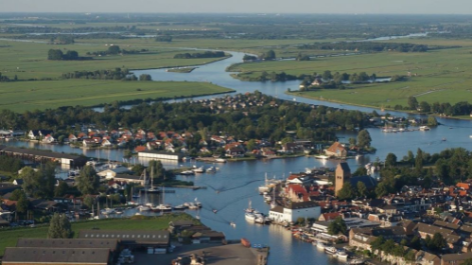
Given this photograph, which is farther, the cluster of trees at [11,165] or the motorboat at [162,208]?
the cluster of trees at [11,165]

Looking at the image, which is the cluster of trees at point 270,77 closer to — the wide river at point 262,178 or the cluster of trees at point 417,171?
the wide river at point 262,178

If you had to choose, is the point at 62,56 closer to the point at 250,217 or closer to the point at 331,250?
the point at 250,217

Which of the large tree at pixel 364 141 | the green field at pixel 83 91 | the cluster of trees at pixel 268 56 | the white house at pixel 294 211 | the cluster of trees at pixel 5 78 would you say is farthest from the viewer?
the cluster of trees at pixel 268 56

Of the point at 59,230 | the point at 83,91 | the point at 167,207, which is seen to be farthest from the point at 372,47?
the point at 59,230

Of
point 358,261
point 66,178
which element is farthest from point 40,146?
point 358,261

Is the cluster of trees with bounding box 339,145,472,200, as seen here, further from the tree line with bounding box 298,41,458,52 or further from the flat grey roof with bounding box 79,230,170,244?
the tree line with bounding box 298,41,458,52

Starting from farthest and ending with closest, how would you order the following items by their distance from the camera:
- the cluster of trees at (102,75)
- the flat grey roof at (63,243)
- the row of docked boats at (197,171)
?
the cluster of trees at (102,75) → the row of docked boats at (197,171) → the flat grey roof at (63,243)

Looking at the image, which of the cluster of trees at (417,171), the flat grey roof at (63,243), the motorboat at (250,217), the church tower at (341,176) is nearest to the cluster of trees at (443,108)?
the cluster of trees at (417,171)

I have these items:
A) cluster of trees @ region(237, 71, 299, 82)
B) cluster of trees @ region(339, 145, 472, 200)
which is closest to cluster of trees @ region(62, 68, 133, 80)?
cluster of trees @ region(237, 71, 299, 82)
